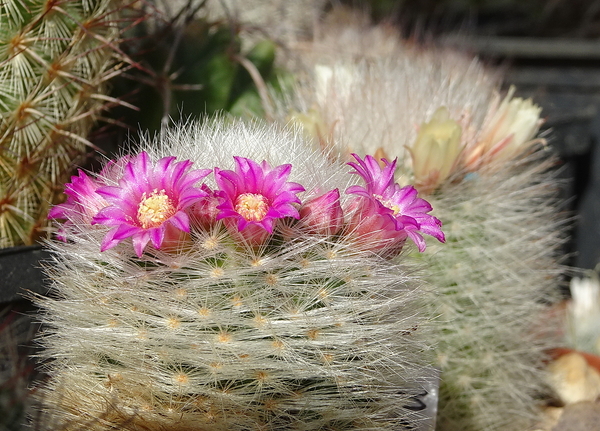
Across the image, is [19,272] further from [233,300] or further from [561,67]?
[561,67]

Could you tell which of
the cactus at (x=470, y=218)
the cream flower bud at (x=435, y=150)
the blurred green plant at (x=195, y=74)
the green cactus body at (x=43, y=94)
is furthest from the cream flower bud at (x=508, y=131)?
the green cactus body at (x=43, y=94)

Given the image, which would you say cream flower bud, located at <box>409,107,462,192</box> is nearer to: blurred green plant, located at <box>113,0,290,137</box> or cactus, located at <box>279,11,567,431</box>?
cactus, located at <box>279,11,567,431</box>

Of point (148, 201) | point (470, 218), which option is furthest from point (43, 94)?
point (470, 218)

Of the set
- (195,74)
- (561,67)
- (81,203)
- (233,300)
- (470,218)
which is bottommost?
(233,300)

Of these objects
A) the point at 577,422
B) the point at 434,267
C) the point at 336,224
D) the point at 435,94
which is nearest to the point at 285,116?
the point at 435,94

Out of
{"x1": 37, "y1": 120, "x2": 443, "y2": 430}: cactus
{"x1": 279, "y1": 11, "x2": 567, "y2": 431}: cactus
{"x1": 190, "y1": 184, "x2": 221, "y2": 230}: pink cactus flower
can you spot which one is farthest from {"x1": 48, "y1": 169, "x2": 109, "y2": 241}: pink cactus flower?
{"x1": 279, "y1": 11, "x2": 567, "y2": 431}: cactus
